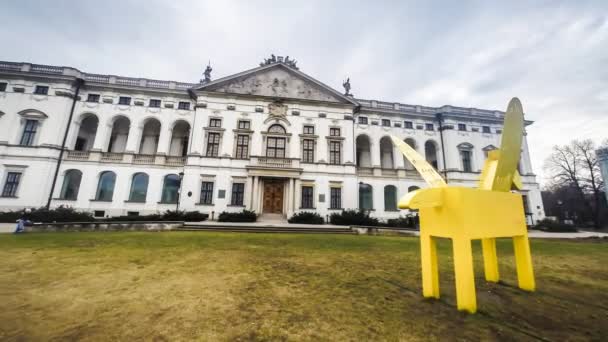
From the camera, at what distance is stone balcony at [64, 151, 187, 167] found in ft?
62.0

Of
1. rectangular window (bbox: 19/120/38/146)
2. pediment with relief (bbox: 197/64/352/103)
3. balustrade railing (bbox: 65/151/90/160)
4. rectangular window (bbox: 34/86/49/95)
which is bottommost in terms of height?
balustrade railing (bbox: 65/151/90/160)

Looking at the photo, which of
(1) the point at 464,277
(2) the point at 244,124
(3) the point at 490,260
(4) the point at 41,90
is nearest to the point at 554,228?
(3) the point at 490,260

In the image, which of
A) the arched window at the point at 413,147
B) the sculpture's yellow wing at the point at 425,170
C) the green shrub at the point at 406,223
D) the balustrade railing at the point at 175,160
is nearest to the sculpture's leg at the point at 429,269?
the sculpture's yellow wing at the point at 425,170

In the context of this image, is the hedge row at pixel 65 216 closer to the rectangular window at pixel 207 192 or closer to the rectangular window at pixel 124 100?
the rectangular window at pixel 207 192

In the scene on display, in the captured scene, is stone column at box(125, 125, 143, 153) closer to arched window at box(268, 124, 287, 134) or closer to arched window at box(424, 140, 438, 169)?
arched window at box(268, 124, 287, 134)

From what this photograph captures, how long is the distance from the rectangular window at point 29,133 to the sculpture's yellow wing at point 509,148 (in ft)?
99.7

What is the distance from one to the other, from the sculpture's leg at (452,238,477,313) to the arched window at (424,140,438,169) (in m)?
25.5

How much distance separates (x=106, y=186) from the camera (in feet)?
61.9

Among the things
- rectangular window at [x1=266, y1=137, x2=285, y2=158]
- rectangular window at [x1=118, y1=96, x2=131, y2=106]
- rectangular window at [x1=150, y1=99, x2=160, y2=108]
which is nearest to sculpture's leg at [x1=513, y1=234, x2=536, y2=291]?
rectangular window at [x1=266, y1=137, x2=285, y2=158]

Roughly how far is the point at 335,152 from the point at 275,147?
5992 mm

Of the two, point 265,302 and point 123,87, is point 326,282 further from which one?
point 123,87

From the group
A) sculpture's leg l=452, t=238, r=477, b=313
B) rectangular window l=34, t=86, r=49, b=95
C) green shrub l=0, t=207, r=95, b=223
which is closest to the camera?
sculpture's leg l=452, t=238, r=477, b=313

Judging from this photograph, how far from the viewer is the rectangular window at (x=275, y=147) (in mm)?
20875

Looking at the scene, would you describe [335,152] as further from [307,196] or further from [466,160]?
[466,160]
